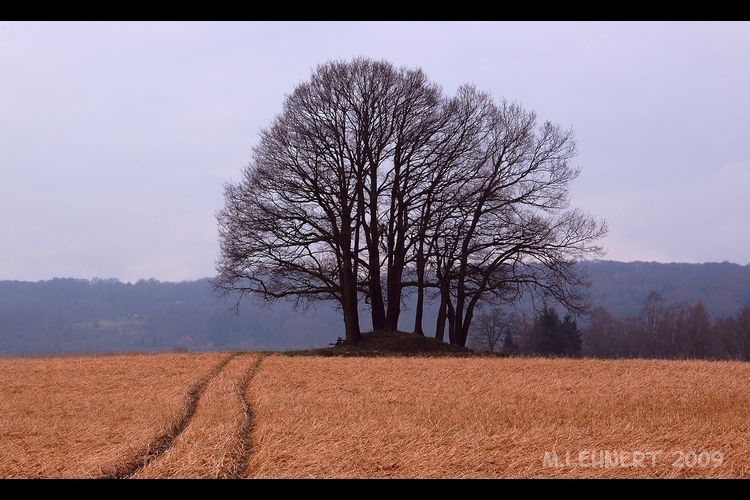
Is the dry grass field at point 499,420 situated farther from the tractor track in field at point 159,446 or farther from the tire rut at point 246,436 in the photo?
the tractor track in field at point 159,446

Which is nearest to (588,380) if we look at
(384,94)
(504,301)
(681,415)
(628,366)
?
(628,366)

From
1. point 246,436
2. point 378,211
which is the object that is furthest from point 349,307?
point 246,436

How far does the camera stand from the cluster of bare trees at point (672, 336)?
193 feet

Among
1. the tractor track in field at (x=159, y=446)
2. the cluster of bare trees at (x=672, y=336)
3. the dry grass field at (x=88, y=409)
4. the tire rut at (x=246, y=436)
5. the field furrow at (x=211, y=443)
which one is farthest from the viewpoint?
the cluster of bare trees at (x=672, y=336)

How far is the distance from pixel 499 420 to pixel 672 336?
5488cm

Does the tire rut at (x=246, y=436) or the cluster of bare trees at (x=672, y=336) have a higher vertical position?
the cluster of bare trees at (x=672, y=336)

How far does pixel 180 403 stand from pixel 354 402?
11.2ft

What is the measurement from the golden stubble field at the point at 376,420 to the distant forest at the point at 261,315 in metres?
40.1

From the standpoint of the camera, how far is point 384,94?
33.8m

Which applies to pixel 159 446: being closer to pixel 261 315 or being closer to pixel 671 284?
pixel 261 315

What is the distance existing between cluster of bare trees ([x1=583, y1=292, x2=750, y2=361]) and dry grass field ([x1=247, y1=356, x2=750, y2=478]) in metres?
35.3

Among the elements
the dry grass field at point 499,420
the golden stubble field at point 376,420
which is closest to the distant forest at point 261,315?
the dry grass field at point 499,420

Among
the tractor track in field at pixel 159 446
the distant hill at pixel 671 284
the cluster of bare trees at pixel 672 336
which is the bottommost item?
the tractor track in field at pixel 159 446
